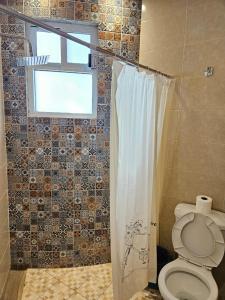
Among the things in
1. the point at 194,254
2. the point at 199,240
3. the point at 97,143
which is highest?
the point at 97,143

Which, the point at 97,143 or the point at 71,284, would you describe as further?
the point at 97,143

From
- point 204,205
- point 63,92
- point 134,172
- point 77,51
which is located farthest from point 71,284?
point 77,51

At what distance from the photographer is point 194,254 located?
76.5 inches

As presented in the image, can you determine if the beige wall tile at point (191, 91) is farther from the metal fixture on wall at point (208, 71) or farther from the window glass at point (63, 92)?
the window glass at point (63, 92)

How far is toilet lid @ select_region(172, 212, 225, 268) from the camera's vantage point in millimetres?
1842

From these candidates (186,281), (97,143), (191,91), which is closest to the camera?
(186,281)

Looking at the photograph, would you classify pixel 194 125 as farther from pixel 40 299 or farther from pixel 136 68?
pixel 40 299

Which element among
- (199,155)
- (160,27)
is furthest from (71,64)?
(199,155)

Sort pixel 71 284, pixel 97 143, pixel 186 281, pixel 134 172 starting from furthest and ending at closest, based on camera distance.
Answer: pixel 97 143
pixel 71 284
pixel 186 281
pixel 134 172

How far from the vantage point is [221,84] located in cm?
188

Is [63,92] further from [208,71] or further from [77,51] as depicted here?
[208,71]

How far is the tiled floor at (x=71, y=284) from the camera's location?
2.07 meters

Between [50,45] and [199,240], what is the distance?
218cm

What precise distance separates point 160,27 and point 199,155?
1.21 metres
